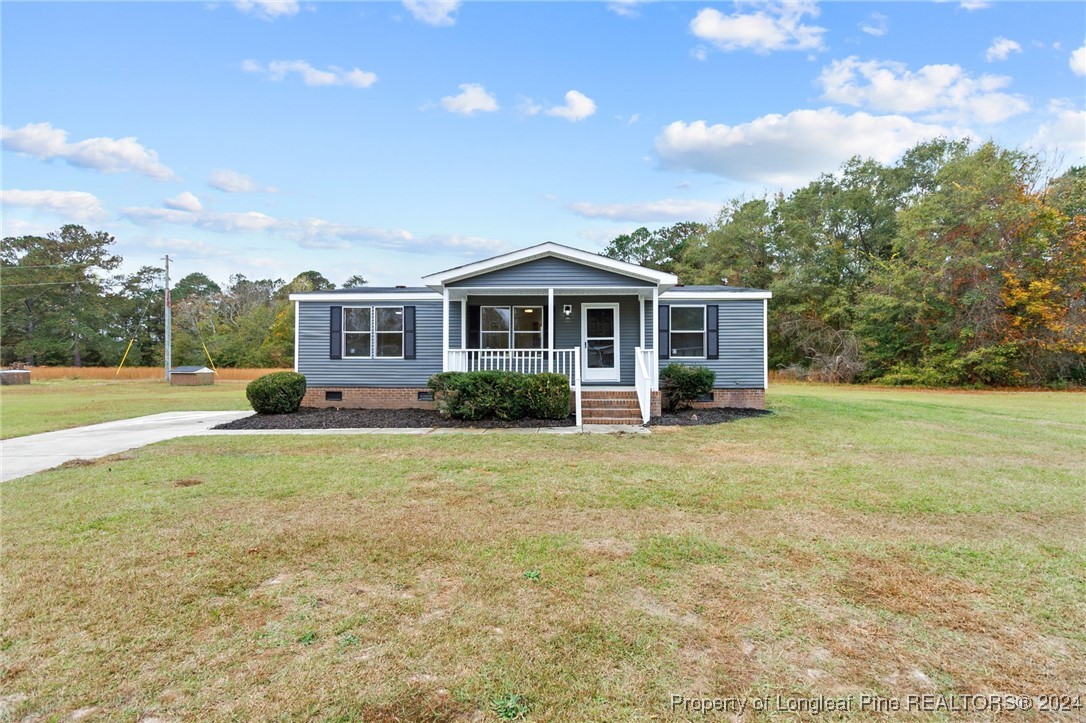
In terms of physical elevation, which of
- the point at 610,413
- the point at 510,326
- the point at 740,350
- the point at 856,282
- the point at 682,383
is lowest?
the point at 610,413

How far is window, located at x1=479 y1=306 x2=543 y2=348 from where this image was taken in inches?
528

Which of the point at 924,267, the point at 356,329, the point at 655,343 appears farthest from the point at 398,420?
the point at 924,267

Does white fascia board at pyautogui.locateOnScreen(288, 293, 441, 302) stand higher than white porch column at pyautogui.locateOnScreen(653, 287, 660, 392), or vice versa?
white fascia board at pyautogui.locateOnScreen(288, 293, 441, 302)

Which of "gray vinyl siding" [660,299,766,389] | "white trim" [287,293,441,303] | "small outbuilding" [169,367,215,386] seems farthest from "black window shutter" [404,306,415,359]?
"small outbuilding" [169,367,215,386]

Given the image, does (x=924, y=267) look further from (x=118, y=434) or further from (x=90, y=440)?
(x=90, y=440)

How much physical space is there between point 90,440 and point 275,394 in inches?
134

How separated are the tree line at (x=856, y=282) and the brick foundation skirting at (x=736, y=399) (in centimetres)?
1671

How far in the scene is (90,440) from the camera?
8.52 metres

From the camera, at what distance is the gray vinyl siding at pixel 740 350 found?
42.7ft

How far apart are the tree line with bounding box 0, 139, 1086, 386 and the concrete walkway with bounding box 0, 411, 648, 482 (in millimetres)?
22566

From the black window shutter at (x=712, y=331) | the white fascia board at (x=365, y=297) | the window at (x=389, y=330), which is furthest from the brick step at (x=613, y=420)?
the window at (x=389, y=330)

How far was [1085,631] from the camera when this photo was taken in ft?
8.50

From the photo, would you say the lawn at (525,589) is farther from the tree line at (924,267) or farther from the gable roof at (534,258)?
the tree line at (924,267)

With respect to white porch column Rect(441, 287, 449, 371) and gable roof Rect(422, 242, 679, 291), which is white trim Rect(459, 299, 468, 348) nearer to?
white porch column Rect(441, 287, 449, 371)
